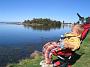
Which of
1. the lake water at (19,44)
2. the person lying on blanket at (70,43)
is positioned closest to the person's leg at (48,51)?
the person lying on blanket at (70,43)

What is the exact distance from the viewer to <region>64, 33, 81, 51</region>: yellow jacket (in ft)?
36.9

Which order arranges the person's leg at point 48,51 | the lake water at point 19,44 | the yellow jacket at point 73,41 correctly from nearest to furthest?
the yellow jacket at point 73,41
the person's leg at point 48,51
the lake water at point 19,44

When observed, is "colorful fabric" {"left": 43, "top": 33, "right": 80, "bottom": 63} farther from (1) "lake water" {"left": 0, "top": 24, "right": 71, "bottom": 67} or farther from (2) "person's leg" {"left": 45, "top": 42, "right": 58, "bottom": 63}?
(1) "lake water" {"left": 0, "top": 24, "right": 71, "bottom": 67}

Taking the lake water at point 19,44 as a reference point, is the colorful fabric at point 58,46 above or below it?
above

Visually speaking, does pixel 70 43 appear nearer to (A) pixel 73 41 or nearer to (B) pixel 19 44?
(A) pixel 73 41

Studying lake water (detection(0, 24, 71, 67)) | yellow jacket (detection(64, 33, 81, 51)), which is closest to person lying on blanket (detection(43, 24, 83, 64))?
yellow jacket (detection(64, 33, 81, 51))

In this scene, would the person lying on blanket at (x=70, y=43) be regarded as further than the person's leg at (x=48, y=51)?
No

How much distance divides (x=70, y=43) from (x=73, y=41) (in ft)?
0.65

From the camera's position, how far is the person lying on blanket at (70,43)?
1126 cm

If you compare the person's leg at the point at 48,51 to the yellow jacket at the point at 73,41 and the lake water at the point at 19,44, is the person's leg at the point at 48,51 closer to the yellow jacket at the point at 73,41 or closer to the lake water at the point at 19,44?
the yellow jacket at the point at 73,41

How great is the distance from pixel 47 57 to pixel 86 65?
260 cm

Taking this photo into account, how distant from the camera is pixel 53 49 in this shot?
11.6m

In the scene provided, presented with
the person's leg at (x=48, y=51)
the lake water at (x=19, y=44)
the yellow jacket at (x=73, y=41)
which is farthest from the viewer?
the lake water at (x=19, y=44)

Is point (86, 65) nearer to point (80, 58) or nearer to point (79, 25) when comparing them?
point (80, 58)
